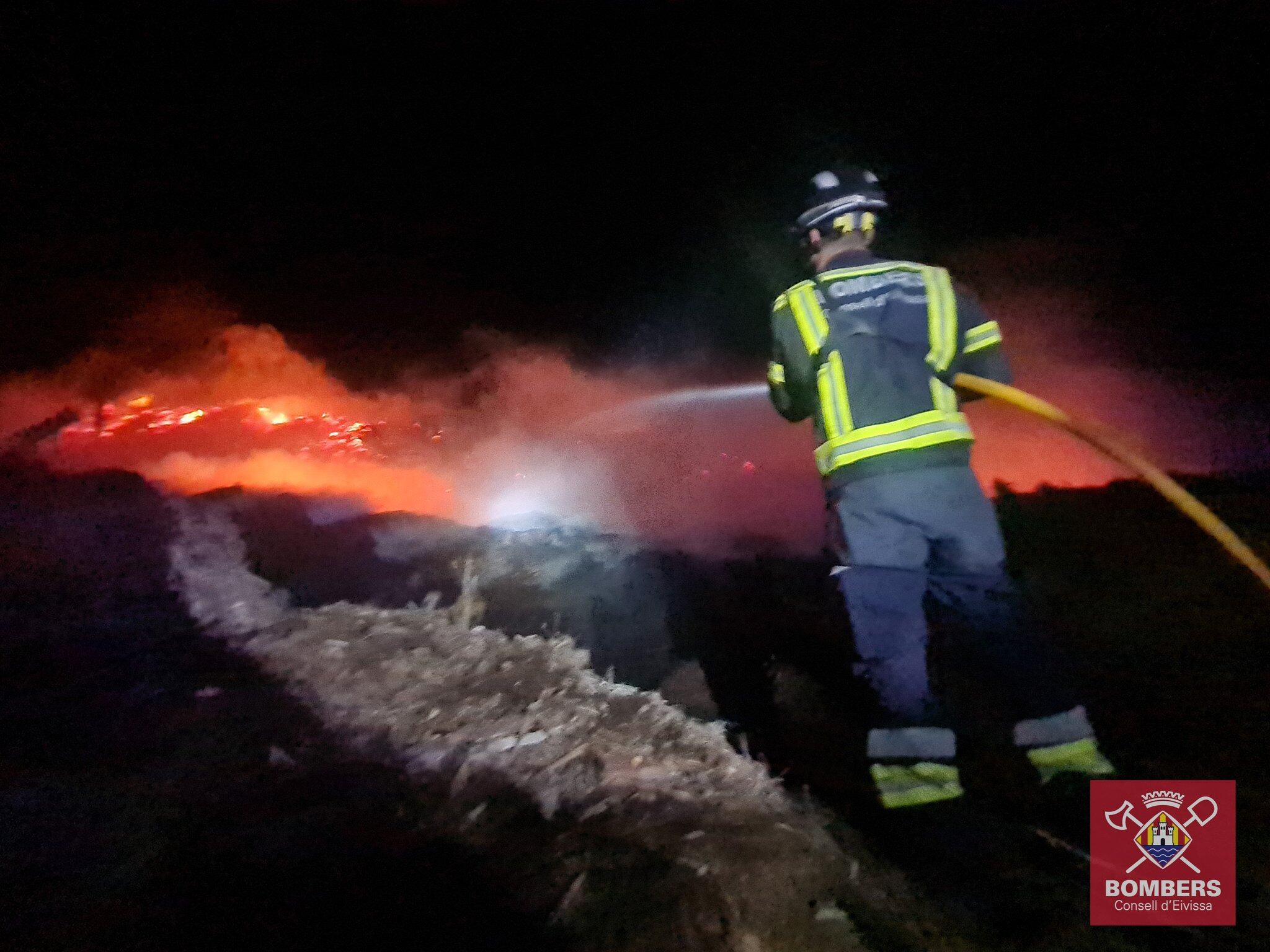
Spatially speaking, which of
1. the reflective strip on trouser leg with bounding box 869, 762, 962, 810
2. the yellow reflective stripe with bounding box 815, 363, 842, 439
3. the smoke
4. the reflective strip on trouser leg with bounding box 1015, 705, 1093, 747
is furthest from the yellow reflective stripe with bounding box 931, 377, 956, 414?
the smoke

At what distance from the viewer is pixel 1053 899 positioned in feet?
5.65

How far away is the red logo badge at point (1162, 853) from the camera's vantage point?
1.72 metres

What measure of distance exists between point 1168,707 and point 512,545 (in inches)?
145

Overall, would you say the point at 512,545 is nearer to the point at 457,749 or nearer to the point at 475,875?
the point at 457,749

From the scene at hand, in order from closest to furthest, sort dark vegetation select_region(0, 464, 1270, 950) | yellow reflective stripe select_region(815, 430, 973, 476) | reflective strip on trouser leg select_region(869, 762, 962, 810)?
dark vegetation select_region(0, 464, 1270, 950), reflective strip on trouser leg select_region(869, 762, 962, 810), yellow reflective stripe select_region(815, 430, 973, 476)

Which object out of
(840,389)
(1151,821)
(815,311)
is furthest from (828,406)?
(1151,821)

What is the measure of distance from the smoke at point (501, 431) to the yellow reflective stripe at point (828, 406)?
353cm

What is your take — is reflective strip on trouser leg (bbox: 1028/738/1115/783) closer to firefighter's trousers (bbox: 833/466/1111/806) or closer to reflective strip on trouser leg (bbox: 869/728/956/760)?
firefighter's trousers (bbox: 833/466/1111/806)

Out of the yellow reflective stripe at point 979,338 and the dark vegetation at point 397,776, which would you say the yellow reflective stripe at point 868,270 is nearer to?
the yellow reflective stripe at point 979,338

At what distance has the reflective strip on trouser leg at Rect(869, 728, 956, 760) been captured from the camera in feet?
7.24

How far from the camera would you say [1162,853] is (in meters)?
1.92

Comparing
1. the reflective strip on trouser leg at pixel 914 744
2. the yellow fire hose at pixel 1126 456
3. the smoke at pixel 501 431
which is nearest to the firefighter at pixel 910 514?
the reflective strip on trouser leg at pixel 914 744

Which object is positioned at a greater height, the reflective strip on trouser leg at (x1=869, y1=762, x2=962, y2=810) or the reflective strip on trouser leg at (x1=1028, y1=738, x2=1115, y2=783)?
the reflective strip on trouser leg at (x1=1028, y1=738, x2=1115, y2=783)

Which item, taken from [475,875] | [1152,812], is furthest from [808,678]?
[475,875]
